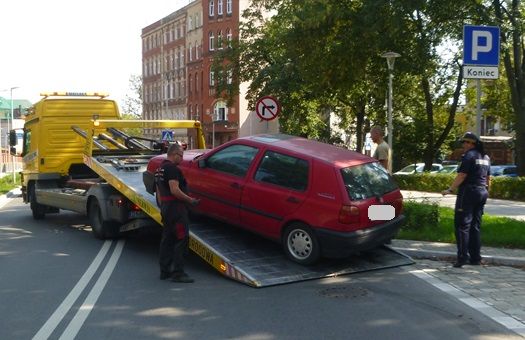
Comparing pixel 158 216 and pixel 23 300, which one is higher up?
pixel 158 216

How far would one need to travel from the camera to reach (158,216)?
8.82 metres

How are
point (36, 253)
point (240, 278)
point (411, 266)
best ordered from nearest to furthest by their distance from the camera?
point (240, 278), point (411, 266), point (36, 253)

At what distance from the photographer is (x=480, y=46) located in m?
9.52

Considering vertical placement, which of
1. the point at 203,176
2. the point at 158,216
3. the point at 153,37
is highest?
the point at 153,37

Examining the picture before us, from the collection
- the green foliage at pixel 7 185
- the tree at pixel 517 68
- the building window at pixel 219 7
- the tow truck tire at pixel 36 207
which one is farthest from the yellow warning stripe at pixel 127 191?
the building window at pixel 219 7

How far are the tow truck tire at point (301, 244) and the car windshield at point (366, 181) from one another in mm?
740

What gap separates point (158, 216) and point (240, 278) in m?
1.94

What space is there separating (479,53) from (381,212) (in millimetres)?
3412

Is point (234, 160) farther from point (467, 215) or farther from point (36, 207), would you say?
point (36, 207)

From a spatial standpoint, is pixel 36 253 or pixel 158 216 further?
pixel 36 253

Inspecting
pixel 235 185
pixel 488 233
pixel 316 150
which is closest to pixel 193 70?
pixel 488 233

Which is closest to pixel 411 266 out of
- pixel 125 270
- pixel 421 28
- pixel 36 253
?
pixel 125 270

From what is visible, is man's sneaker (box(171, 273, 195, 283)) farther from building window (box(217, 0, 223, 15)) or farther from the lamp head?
building window (box(217, 0, 223, 15))

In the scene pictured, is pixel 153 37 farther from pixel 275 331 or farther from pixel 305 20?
pixel 275 331
